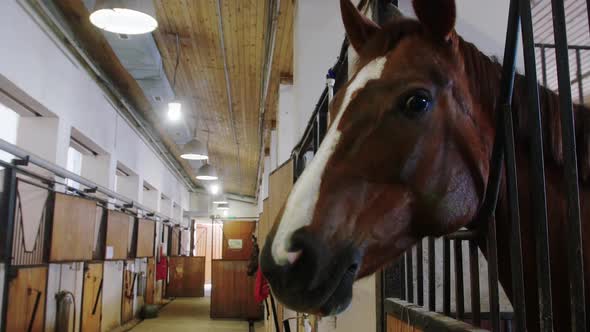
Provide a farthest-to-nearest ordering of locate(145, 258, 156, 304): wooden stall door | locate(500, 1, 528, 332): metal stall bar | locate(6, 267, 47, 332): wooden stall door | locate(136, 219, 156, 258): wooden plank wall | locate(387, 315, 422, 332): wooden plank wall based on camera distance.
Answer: locate(145, 258, 156, 304): wooden stall door < locate(136, 219, 156, 258): wooden plank wall < locate(6, 267, 47, 332): wooden stall door < locate(387, 315, 422, 332): wooden plank wall < locate(500, 1, 528, 332): metal stall bar

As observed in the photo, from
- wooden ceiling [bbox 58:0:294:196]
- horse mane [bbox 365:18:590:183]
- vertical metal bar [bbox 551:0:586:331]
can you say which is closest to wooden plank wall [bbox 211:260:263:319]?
wooden ceiling [bbox 58:0:294:196]

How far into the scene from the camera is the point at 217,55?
20.0 feet

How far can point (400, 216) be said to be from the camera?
890 mm

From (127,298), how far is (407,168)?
27.8 ft

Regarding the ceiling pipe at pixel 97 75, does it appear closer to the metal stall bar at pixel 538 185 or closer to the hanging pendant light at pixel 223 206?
the metal stall bar at pixel 538 185

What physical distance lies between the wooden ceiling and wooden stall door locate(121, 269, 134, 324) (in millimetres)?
2916

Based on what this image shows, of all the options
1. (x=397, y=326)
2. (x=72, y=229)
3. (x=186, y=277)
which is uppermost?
(x=72, y=229)

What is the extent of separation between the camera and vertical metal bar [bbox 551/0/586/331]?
29.5 inches

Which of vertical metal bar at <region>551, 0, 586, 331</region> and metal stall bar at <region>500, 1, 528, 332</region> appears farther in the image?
metal stall bar at <region>500, 1, 528, 332</region>

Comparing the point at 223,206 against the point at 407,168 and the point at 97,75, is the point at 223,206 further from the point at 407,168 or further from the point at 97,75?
the point at 407,168

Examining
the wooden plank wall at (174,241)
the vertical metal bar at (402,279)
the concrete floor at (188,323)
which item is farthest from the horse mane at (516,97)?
the wooden plank wall at (174,241)

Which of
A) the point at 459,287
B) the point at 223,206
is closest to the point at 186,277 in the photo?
the point at 223,206

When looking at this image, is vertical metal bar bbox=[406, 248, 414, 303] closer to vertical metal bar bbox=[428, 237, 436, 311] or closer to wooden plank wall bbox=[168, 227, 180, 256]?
vertical metal bar bbox=[428, 237, 436, 311]

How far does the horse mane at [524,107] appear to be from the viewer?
0.94 meters
